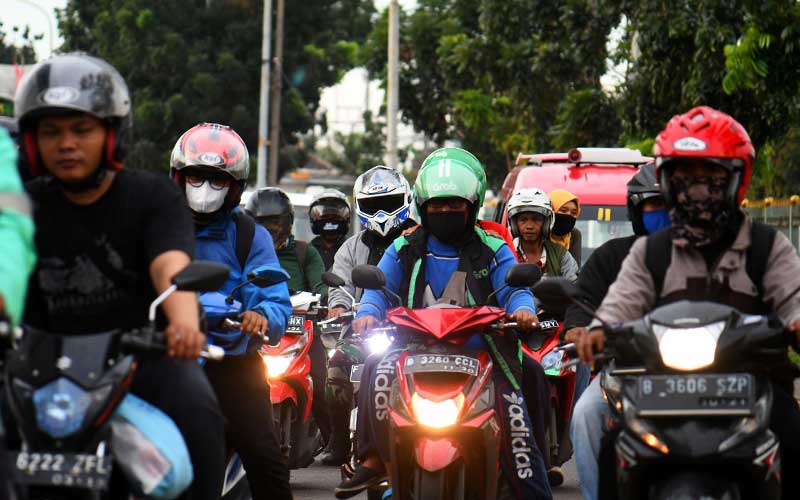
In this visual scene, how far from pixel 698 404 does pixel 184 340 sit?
5.03 feet

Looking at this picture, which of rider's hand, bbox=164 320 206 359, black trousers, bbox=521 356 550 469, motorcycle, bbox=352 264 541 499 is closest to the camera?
rider's hand, bbox=164 320 206 359

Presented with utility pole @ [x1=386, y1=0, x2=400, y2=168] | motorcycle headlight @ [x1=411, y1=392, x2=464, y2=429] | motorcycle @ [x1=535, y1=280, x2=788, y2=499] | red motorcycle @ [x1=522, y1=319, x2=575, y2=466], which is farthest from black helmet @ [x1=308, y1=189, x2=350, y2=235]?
utility pole @ [x1=386, y1=0, x2=400, y2=168]

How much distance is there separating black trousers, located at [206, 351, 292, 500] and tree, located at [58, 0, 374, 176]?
44351mm

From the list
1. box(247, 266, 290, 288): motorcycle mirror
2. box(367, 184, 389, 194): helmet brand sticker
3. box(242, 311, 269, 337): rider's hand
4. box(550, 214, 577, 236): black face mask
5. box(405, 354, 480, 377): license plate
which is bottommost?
box(405, 354, 480, 377): license plate

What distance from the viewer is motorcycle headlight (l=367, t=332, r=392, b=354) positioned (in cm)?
834

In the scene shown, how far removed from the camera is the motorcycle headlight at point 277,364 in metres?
10.5

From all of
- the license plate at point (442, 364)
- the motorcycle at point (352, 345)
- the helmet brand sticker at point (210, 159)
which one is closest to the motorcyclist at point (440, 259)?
the motorcycle at point (352, 345)

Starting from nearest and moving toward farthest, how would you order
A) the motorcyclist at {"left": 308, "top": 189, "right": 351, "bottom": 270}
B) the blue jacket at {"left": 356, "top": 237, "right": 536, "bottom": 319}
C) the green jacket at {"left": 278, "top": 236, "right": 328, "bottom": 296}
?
the blue jacket at {"left": 356, "top": 237, "right": 536, "bottom": 319} < the green jacket at {"left": 278, "top": 236, "right": 328, "bottom": 296} < the motorcyclist at {"left": 308, "top": 189, "right": 351, "bottom": 270}

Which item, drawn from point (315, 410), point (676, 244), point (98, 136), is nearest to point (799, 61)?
point (315, 410)

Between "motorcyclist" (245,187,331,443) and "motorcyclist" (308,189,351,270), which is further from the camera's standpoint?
"motorcyclist" (308,189,351,270)

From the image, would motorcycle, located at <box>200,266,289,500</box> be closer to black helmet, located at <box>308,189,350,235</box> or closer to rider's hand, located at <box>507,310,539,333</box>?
rider's hand, located at <box>507,310,539,333</box>

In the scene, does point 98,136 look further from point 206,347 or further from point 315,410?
point 315,410

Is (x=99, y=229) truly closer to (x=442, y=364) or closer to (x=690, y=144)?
(x=690, y=144)

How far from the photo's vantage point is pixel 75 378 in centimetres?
450
